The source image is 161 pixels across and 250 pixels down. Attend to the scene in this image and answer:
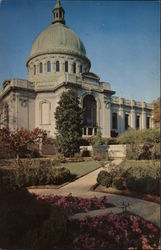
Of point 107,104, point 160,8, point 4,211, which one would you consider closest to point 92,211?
point 4,211

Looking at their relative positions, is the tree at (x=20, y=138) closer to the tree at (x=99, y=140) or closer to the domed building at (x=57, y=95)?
the domed building at (x=57, y=95)

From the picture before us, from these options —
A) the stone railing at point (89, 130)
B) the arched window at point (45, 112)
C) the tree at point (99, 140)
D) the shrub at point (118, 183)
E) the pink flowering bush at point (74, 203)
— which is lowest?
the pink flowering bush at point (74, 203)

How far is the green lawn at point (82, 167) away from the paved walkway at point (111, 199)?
0.13 metres

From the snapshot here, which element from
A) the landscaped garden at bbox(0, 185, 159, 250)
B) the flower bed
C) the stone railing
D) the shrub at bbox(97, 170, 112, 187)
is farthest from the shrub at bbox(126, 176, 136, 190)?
the stone railing

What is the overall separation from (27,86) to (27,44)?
967 mm

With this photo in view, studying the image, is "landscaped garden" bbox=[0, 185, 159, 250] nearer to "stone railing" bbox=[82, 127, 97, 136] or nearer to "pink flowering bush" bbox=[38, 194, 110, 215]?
"pink flowering bush" bbox=[38, 194, 110, 215]

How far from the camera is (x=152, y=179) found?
2545mm

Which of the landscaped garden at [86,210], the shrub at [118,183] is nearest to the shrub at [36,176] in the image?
the landscaped garden at [86,210]

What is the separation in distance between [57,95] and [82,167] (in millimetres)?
1929

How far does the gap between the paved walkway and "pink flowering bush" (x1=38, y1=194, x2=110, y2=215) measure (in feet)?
0.24

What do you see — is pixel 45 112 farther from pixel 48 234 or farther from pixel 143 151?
pixel 48 234

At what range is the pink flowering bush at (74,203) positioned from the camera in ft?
9.99

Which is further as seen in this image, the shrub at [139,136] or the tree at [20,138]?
the tree at [20,138]

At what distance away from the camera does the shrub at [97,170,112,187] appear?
3235 millimetres
